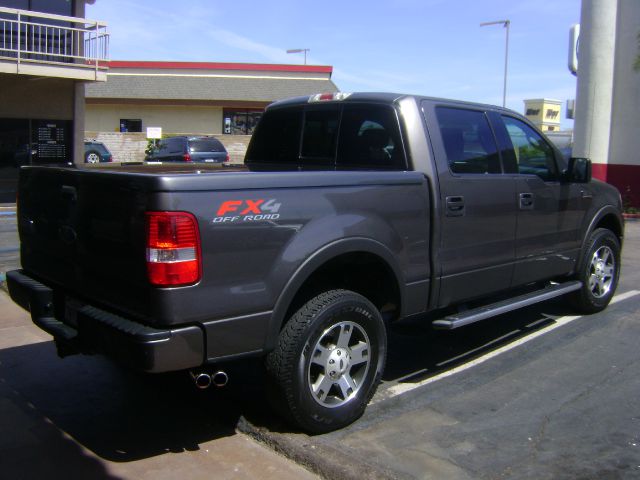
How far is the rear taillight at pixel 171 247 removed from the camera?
3.29 m

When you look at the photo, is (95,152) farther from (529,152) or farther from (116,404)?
(116,404)

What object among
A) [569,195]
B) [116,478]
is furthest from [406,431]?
[569,195]

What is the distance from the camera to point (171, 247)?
10.8 ft

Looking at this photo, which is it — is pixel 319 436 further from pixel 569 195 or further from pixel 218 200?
pixel 569 195

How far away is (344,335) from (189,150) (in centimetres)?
2002

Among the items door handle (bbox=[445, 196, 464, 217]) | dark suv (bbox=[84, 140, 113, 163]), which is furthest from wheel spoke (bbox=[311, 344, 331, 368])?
dark suv (bbox=[84, 140, 113, 163])

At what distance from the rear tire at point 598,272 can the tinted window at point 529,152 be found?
1.03 meters

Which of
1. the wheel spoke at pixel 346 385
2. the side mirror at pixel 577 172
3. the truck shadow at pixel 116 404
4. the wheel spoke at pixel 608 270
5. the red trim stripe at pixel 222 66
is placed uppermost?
the red trim stripe at pixel 222 66

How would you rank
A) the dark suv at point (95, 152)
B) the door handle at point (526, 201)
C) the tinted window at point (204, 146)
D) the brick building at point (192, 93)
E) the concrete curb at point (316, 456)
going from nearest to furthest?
1. the concrete curb at point (316, 456)
2. the door handle at point (526, 201)
3. the tinted window at point (204, 146)
4. the dark suv at point (95, 152)
5. the brick building at point (192, 93)


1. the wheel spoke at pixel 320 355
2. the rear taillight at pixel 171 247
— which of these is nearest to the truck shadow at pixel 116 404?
the wheel spoke at pixel 320 355

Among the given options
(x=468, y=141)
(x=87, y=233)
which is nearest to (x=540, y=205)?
(x=468, y=141)

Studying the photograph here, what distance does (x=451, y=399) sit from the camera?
15.4ft

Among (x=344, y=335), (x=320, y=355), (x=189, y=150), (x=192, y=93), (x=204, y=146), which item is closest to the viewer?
(x=320, y=355)

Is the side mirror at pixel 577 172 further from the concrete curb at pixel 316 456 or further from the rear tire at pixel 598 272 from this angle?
the concrete curb at pixel 316 456
